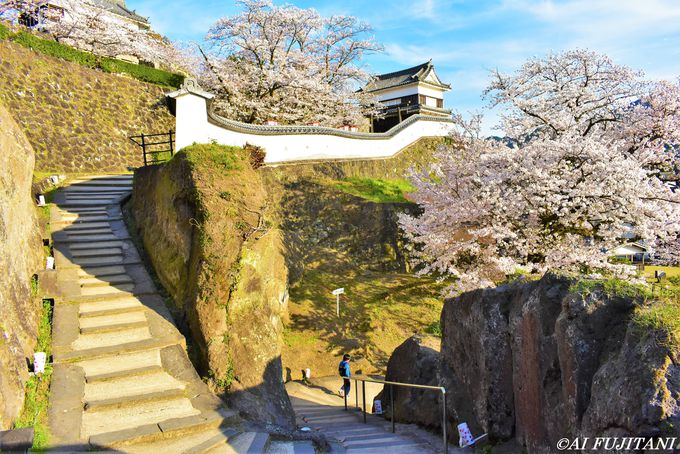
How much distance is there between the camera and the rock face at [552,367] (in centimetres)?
342

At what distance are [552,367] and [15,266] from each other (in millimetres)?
7163

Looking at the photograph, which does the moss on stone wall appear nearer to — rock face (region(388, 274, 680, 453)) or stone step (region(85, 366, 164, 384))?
stone step (region(85, 366, 164, 384))

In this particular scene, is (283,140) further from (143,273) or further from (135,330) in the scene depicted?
(135,330)

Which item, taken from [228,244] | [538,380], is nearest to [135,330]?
[228,244]

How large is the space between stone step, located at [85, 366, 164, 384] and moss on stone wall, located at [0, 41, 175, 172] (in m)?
10.6

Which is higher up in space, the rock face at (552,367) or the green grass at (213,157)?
the green grass at (213,157)

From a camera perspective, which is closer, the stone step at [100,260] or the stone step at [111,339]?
Result: the stone step at [111,339]

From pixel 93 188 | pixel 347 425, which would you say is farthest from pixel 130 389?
pixel 93 188

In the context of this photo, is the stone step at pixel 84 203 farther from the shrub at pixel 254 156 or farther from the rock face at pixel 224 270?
the shrub at pixel 254 156

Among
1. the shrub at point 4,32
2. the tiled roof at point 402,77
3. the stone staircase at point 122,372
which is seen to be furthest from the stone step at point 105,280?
the tiled roof at point 402,77

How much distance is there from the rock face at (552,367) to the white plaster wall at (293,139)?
883 centimetres

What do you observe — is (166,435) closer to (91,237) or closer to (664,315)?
(664,315)

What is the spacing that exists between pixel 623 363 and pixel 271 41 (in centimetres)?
2583

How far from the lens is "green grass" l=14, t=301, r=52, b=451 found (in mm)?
4992
